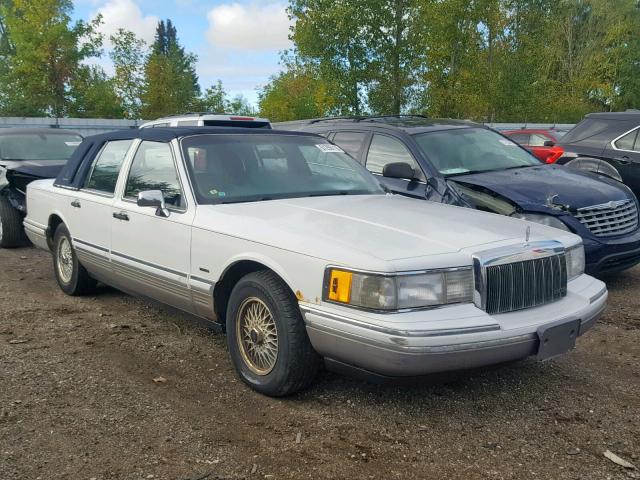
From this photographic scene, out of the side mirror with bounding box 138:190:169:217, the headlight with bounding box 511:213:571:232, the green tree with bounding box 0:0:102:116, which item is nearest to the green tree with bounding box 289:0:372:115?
the green tree with bounding box 0:0:102:116

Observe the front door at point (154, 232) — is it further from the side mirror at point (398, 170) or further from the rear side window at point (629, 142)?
the rear side window at point (629, 142)

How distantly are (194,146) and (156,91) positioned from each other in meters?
36.7

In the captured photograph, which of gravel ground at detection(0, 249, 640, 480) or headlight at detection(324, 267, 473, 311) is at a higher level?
headlight at detection(324, 267, 473, 311)

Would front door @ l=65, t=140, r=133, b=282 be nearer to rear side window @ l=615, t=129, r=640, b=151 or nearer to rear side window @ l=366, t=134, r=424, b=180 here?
rear side window @ l=366, t=134, r=424, b=180

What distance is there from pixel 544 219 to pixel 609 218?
29.7 inches

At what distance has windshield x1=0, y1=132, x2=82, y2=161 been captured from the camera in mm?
9172

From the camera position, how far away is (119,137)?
17.9 feet

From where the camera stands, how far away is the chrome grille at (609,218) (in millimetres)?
5910

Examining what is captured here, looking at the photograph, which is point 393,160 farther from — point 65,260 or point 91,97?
point 91,97

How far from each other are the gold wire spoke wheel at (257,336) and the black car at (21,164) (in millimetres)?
5736

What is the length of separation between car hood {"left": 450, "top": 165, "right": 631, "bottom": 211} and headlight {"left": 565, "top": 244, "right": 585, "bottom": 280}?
183cm

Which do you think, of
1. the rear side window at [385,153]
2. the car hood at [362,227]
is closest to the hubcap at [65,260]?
the car hood at [362,227]

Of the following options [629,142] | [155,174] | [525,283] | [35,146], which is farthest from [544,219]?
[35,146]

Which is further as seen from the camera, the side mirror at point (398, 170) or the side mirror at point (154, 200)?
the side mirror at point (398, 170)
